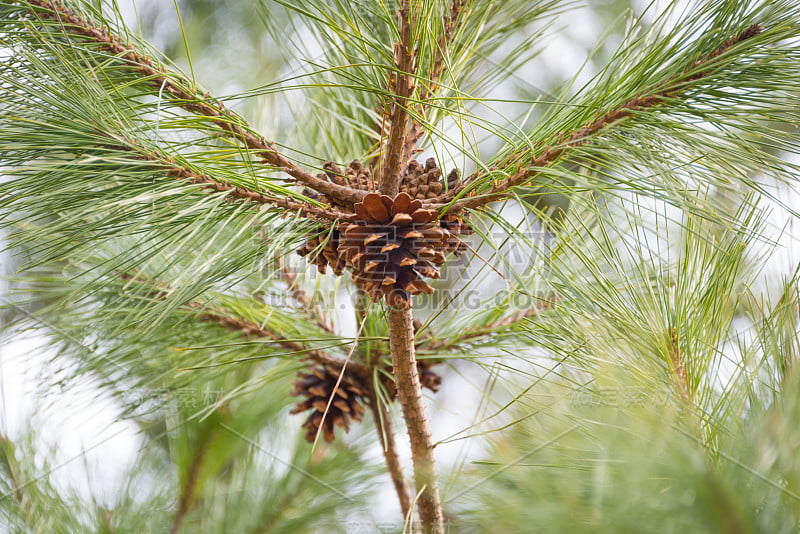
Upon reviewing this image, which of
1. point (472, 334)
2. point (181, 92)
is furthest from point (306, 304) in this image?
point (181, 92)

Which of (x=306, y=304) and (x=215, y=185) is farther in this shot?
(x=306, y=304)

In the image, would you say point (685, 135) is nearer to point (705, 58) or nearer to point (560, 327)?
point (705, 58)

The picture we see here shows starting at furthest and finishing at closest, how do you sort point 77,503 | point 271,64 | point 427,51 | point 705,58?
point 271,64 < point 77,503 < point 427,51 < point 705,58

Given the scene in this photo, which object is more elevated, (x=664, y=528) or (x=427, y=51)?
(x=427, y=51)

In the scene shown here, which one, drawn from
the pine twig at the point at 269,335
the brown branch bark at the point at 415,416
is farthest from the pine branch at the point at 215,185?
the pine twig at the point at 269,335

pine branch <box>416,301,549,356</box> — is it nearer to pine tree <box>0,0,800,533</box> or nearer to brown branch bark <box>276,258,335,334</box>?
pine tree <box>0,0,800,533</box>

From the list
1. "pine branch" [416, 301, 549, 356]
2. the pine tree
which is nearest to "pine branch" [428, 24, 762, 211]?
the pine tree

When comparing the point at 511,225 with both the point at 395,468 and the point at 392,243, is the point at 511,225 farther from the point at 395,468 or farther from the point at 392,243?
the point at 395,468

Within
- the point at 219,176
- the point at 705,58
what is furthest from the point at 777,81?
the point at 219,176

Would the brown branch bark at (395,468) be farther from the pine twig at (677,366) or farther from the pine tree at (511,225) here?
the pine twig at (677,366)
